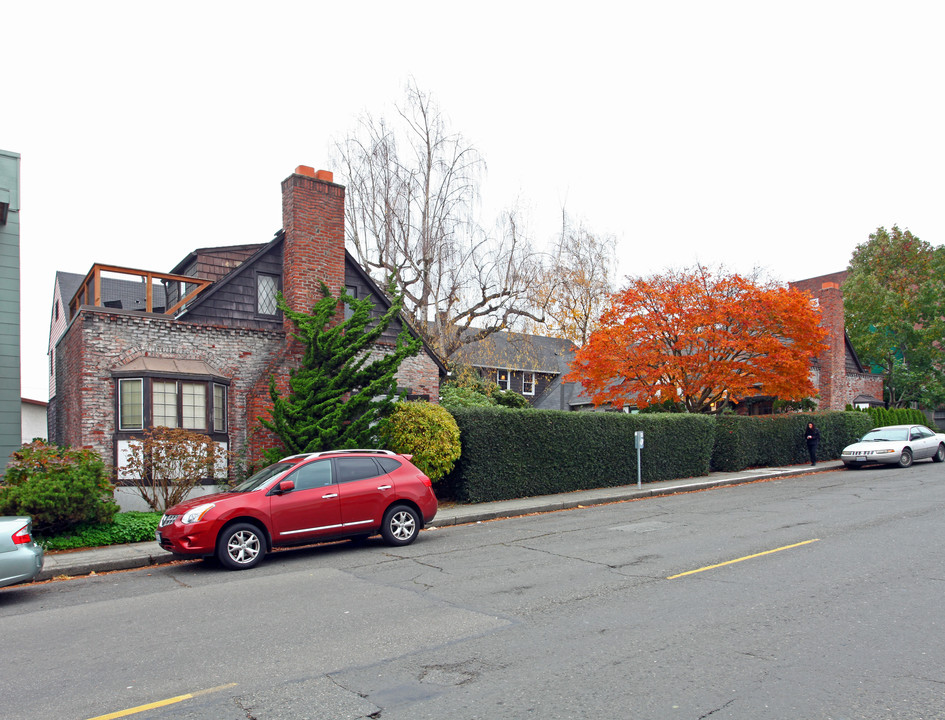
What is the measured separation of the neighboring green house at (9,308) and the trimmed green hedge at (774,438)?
67.8 feet

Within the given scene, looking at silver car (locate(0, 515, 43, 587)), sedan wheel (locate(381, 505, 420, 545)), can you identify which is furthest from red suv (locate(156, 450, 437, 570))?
silver car (locate(0, 515, 43, 587))

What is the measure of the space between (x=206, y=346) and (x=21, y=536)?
8985mm

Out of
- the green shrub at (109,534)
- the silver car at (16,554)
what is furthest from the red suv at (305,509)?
the green shrub at (109,534)

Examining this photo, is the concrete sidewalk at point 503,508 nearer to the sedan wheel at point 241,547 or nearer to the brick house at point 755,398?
the sedan wheel at point 241,547

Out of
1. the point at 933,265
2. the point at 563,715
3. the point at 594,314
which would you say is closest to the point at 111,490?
the point at 563,715

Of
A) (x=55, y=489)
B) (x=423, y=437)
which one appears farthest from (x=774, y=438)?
(x=55, y=489)

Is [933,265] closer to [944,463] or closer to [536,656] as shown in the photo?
[944,463]

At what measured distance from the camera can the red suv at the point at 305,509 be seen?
1026 centimetres

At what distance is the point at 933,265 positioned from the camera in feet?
137

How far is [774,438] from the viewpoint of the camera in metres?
25.8

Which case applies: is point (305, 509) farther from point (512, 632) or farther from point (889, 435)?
point (889, 435)

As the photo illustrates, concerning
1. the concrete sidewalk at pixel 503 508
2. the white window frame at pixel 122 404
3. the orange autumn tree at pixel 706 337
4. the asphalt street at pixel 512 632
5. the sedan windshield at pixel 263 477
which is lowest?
the asphalt street at pixel 512 632

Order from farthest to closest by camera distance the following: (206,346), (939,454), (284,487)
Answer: (939,454)
(206,346)
(284,487)

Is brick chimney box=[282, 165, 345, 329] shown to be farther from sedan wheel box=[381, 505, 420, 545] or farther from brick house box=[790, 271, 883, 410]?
brick house box=[790, 271, 883, 410]
